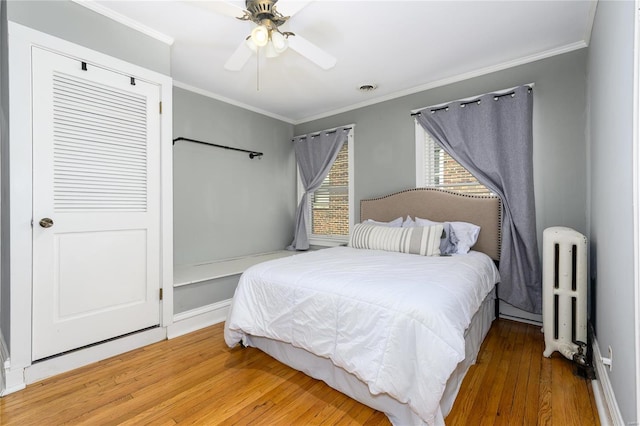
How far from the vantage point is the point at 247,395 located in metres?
1.74

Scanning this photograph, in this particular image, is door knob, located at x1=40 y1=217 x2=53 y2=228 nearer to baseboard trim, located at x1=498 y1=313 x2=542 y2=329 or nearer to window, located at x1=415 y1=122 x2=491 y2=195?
window, located at x1=415 y1=122 x2=491 y2=195

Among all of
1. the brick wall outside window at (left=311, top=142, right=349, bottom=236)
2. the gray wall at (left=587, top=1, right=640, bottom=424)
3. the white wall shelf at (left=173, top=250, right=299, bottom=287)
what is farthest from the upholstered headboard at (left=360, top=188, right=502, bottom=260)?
the white wall shelf at (left=173, top=250, right=299, bottom=287)

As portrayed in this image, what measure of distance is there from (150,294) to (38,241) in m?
0.84

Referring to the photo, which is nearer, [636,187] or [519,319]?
[636,187]

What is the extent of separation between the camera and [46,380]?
189 centimetres

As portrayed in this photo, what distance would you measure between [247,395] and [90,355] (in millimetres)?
1289

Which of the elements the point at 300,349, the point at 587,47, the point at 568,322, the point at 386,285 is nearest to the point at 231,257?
the point at 300,349

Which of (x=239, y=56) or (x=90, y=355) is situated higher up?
(x=239, y=56)

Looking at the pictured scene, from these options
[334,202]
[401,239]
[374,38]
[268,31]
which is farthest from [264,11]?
[334,202]

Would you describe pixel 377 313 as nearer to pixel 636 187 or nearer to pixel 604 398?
pixel 636 187

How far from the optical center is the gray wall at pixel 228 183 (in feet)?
11.1

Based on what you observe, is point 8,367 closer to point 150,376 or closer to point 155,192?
point 150,376

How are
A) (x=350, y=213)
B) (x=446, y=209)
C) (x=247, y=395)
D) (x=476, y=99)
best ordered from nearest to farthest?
(x=247, y=395) < (x=476, y=99) < (x=446, y=209) < (x=350, y=213)

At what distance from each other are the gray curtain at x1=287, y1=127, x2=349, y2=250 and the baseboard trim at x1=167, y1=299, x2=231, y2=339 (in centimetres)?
165
